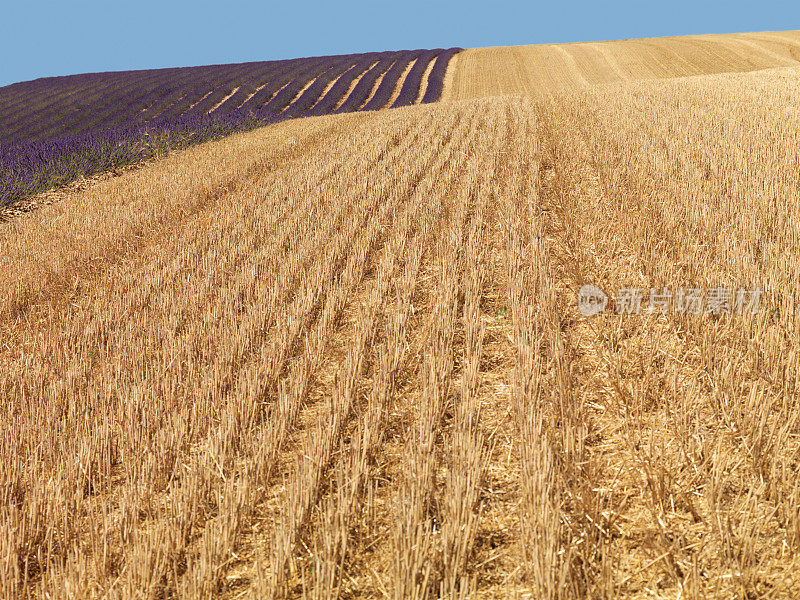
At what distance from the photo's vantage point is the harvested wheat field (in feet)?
7.97

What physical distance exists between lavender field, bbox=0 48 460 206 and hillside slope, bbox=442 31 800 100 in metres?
2.17

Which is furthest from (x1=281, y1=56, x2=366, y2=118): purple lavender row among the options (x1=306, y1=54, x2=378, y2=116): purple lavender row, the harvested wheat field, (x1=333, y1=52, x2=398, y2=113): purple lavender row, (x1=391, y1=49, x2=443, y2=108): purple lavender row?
the harvested wheat field

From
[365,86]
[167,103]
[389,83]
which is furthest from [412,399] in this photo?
A: [389,83]

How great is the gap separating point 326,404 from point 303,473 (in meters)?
0.74

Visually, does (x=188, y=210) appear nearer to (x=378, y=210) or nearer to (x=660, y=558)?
(x=378, y=210)

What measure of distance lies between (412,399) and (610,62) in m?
35.3

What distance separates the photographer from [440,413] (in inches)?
136

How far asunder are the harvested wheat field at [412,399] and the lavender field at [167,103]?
6.25 meters

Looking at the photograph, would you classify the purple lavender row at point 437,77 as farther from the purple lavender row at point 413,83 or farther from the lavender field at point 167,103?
the purple lavender row at point 413,83

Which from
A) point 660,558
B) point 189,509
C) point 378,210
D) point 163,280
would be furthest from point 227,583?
point 378,210

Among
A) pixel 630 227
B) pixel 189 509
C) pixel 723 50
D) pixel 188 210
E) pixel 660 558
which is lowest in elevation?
pixel 660 558

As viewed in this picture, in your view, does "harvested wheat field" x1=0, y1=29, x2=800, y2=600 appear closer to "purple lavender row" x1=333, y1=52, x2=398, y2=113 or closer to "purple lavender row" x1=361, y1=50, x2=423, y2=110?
"purple lavender row" x1=333, y1=52, x2=398, y2=113

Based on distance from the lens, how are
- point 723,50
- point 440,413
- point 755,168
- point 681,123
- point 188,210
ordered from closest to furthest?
1. point 440,413
2. point 755,168
3. point 188,210
4. point 681,123
5. point 723,50

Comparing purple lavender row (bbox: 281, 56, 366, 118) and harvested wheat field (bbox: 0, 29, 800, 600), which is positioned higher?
purple lavender row (bbox: 281, 56, 366, 118)
